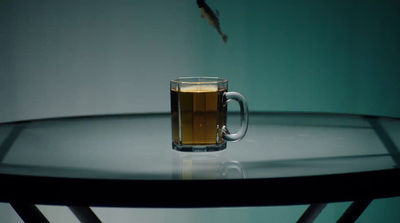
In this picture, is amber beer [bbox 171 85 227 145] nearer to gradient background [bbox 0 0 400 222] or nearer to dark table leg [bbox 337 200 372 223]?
dark table leg [bbox 337 200 372 223]

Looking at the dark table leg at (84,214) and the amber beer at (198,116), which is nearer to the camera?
the amber beer at (198,116)

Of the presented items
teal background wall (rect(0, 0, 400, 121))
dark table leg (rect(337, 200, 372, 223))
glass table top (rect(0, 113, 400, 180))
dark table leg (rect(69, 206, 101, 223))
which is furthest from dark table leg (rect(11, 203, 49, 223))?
teal background wall (rect(0, 0, 400, 121))

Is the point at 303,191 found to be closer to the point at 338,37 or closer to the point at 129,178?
the point at 129,178

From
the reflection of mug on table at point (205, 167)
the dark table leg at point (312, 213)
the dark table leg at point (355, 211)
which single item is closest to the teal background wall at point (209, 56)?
the dark table leg at point (312, 213)

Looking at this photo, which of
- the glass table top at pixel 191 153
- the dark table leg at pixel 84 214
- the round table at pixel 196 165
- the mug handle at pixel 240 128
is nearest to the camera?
the round table at pixel 196 165

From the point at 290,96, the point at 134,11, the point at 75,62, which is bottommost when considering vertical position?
the point at 290,96

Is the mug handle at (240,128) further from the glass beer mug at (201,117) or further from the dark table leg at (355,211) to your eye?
the dark table leg at (355,211)

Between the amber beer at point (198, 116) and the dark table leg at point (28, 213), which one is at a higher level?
the amber beer at point (198, 116)

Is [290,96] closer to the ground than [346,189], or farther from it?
closer to the ground

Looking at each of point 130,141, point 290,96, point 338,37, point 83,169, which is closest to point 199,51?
point 290,96
